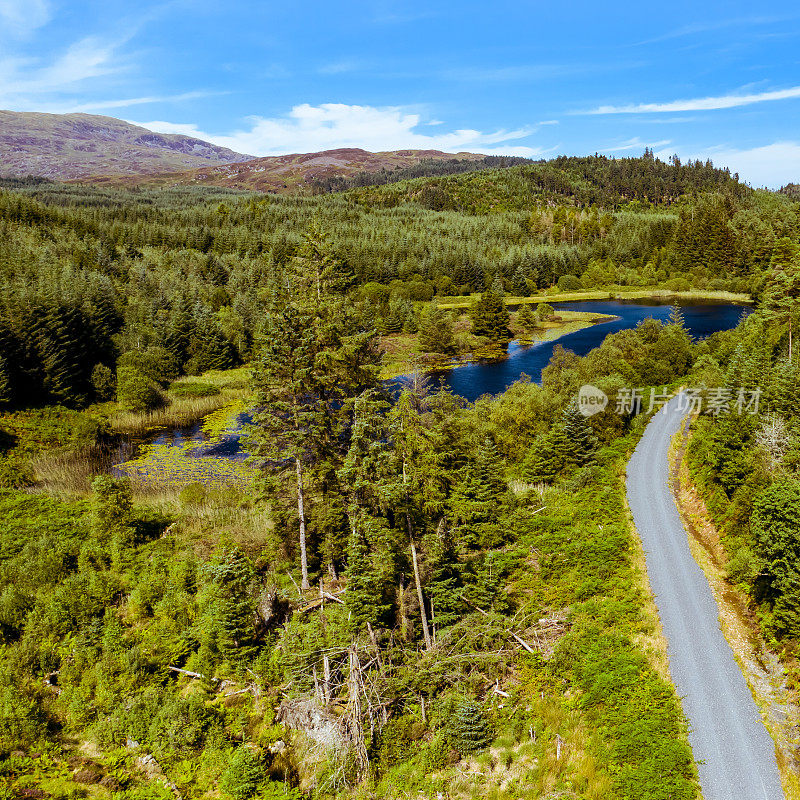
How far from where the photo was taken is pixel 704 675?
16453mm

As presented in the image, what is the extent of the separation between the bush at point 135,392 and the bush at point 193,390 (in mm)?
3252

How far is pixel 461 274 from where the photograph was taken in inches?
5074

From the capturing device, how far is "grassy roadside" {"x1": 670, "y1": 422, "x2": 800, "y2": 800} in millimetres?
13977

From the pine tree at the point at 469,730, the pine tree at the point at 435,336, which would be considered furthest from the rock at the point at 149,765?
the pine tree at the point at 435,336

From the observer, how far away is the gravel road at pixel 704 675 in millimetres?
13281

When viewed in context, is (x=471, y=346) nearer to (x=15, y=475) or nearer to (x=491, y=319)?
(x=491, y=319)

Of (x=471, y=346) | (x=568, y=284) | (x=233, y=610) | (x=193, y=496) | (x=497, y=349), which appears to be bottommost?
(x=193, y=496)

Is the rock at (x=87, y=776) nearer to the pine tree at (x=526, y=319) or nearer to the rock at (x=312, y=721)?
the rock at (x=312, y=721)

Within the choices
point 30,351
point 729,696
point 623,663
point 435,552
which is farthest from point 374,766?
point 30,351

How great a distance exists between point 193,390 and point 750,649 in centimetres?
5962

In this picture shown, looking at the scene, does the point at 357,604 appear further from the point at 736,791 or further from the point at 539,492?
the point at 539,492

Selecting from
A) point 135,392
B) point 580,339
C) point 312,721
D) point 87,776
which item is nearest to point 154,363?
point 135,392

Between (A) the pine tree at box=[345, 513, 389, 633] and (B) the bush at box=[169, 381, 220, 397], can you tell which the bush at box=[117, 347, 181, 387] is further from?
(A) the pine tree at box=[345, 513, 389, 633]

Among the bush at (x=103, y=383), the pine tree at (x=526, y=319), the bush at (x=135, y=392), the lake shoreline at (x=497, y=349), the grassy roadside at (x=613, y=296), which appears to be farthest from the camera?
the grassy roadside at (x=613, y=296)
